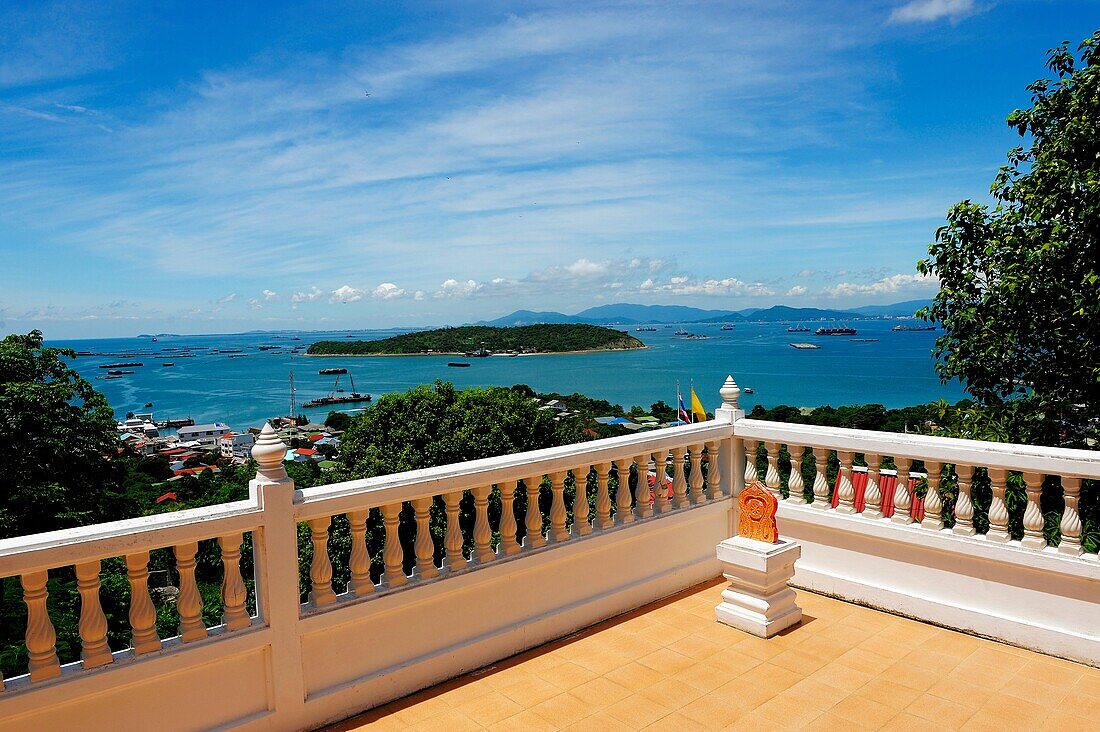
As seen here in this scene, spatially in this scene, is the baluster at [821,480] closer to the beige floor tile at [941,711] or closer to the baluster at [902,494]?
the baluster at [902,494]

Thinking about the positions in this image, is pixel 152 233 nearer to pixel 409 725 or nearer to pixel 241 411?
pixel 241 411

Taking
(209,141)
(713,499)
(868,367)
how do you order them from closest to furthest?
(713,499), (209,141), (868,367)

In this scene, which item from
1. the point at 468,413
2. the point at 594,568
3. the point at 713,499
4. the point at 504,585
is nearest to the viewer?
the point at 504,585

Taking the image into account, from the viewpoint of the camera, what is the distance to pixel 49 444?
1117 centimetres

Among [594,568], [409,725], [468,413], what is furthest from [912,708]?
[468,413]

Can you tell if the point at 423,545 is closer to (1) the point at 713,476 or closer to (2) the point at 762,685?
(2) the point at 762,685

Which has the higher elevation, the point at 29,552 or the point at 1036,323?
the point at 1036,323

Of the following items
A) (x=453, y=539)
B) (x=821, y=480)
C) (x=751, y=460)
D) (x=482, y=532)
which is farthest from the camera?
(x=751, y=460)

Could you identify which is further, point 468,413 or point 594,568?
point 468,413

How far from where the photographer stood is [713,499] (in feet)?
16.5

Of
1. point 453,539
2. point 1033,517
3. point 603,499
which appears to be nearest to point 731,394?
point 603,499

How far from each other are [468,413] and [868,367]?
10847 centimetres

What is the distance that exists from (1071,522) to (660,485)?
226 cm

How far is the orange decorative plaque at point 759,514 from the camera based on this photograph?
4062 mm
